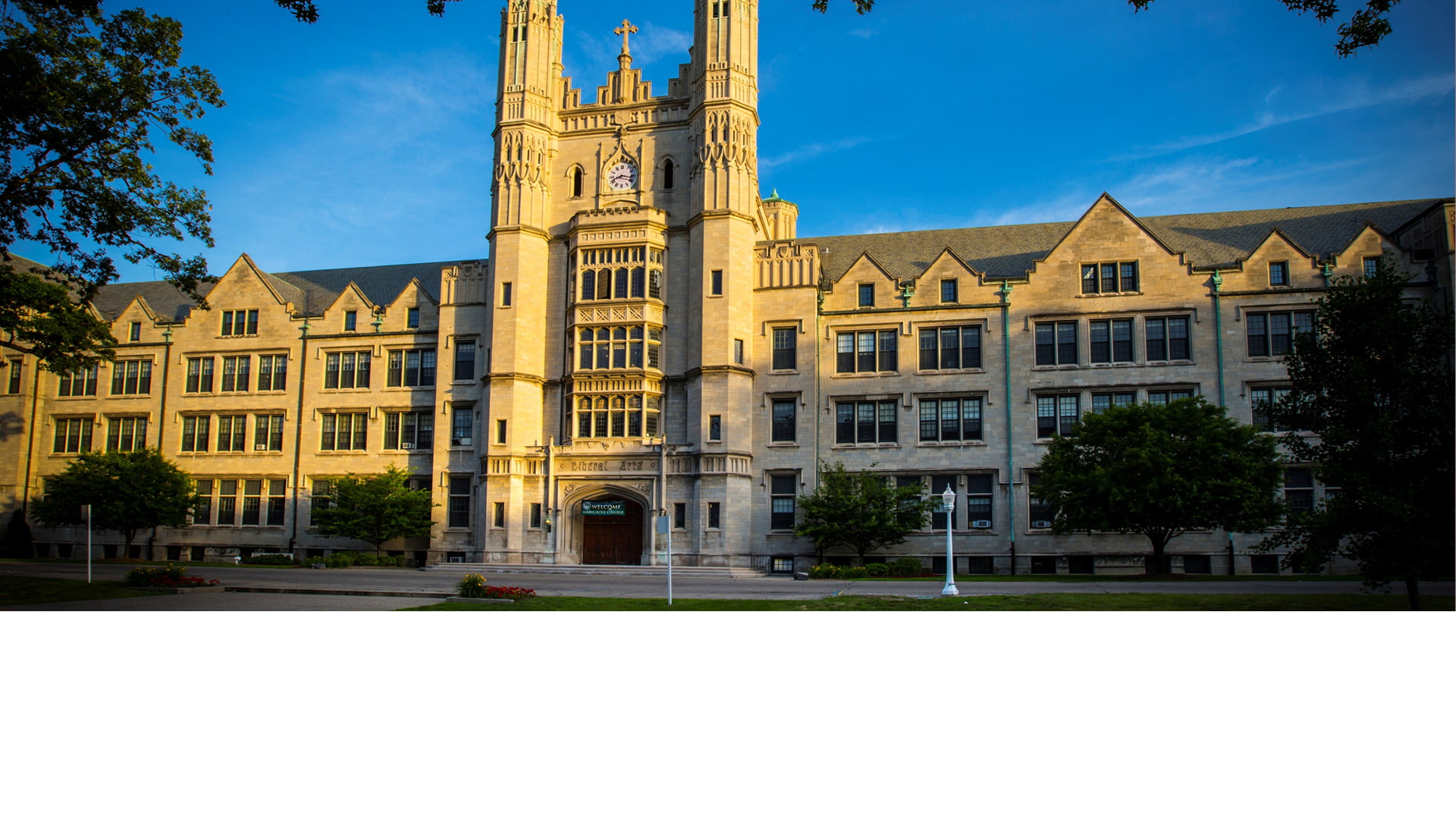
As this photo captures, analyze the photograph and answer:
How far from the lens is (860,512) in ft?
109

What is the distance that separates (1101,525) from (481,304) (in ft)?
84.0

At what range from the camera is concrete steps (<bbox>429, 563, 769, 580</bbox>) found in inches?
1310

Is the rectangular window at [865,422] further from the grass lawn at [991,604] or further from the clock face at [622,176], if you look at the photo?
the grass lawn at [991,604]

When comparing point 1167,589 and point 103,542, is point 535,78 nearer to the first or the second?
point 103,542

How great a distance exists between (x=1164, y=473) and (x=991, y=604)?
1098 cm

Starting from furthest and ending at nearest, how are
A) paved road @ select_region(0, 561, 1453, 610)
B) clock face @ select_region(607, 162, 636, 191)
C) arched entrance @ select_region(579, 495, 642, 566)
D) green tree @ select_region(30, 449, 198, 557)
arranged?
clock face @ select_region(607, 162, 636, 191)
green tree @ select_region(30, 449, 198, 557)
arched entrance @ select_region(579, 495, 642, 566)
paved road @ select_region(0, 561, 1453, 610)

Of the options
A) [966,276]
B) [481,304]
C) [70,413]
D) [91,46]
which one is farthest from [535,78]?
[70,413]

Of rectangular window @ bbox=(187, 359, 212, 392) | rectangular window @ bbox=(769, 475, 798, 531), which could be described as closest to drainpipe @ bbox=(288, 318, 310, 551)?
rectangular window @ bbox=(187, 359, 212, 392)

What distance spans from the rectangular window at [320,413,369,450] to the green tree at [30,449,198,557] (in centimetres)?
607

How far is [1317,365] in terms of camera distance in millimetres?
18016

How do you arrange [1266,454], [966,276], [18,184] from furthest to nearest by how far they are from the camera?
[966,276] < [1266,454] < [18,184]

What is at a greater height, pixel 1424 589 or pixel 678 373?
pixel 678 373

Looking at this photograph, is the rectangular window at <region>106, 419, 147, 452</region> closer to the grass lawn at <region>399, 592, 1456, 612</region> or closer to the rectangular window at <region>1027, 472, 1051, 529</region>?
the grass lawn at <region>399, 592, 1456, 612</region>

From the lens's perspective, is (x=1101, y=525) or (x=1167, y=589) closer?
(x=1167, y=589)
